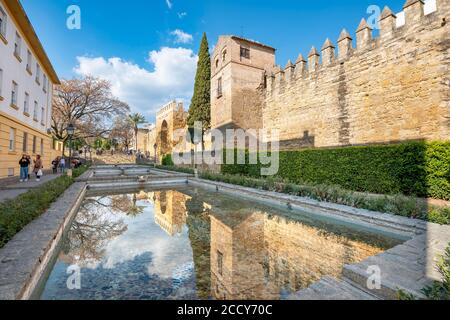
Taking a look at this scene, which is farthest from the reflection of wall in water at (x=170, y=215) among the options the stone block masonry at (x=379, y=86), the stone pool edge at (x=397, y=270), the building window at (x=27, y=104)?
the building window at (x=27, y=104)

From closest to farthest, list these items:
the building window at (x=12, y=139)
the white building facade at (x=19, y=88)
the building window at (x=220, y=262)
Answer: the building window at (x=220, y=262) < the white building facade at (x=19, y=88) < the building window at (x=12, y=139)

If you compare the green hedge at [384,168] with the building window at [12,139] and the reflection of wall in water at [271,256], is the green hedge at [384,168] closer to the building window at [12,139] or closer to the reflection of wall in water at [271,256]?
the reflection of wall in water at [271,256]

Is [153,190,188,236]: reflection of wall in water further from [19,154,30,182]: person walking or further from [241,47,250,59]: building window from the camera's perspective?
[241,47,250,59]: building window

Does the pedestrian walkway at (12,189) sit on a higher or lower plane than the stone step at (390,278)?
higher

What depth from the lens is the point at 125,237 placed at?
4.98 m

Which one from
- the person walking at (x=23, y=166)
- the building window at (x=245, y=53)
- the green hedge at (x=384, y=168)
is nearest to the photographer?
the green hedge at (x=384, y=168)

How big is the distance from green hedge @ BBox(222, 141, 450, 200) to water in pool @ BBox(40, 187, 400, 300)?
4624mm

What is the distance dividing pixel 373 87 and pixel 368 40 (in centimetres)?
276

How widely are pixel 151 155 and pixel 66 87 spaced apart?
2783cm

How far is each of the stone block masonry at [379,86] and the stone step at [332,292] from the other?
10.0m

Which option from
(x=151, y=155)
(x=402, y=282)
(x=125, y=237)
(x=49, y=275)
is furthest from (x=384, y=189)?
(x=151, y=155)

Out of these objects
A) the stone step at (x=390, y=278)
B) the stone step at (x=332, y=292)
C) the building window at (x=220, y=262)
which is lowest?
the building window at (x=220, y=262)

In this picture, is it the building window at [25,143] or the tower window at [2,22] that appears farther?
the building window at [25,143]

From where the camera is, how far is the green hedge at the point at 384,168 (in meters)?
7.51
